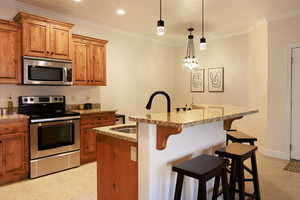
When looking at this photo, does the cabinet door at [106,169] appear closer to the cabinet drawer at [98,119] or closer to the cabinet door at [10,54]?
the cabinet drawer at [98,119]

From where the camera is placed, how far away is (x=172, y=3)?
3.67m

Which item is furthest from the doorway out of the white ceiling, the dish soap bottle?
the dish soap bottle

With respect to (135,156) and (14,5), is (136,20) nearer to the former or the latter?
(14,5)

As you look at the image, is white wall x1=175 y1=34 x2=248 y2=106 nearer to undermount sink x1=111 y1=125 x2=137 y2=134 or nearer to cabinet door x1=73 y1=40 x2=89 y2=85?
cabinet door x1=73 y1=40 x2=89 y2=85

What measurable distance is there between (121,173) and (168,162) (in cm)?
46

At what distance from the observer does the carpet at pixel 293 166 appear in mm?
3627

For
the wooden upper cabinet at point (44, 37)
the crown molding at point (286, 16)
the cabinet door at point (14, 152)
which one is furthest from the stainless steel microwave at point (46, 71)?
the crown molding at point (286, 16)

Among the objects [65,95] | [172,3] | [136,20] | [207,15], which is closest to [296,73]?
[207,15]

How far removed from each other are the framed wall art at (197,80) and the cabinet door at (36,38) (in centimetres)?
404

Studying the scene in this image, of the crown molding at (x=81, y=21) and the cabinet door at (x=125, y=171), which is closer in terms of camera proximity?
the cabinet door at (x=125, y=171)

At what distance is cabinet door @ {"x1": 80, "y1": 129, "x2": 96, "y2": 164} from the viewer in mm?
→ 3913

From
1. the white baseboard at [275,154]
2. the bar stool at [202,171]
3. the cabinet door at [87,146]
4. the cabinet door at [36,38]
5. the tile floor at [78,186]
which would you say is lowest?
the tile floor at [78,186]

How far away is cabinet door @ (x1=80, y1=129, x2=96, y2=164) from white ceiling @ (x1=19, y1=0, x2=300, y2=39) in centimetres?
225

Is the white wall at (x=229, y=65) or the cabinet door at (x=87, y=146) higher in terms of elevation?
the white wall at (x=229, y=65)
